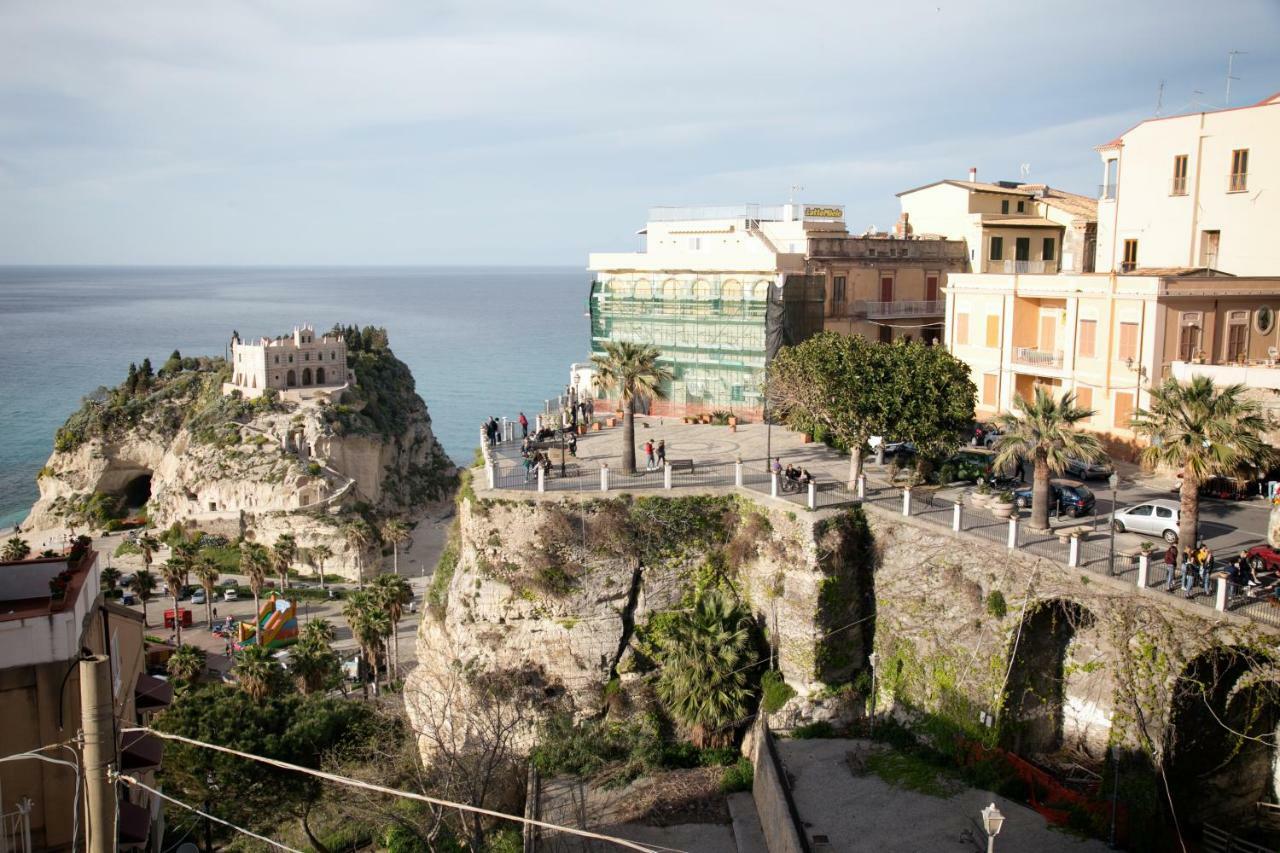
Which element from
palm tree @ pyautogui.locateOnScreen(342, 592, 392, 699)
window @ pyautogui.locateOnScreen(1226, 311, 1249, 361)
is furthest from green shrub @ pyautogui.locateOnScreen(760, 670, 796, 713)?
window @ pyautogui.locateOnScreen(1226, 311, 1249, 361)

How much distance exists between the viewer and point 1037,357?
35250 millimetres

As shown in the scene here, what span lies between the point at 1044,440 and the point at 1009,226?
82.7ft

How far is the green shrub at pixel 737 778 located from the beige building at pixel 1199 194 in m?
25.1

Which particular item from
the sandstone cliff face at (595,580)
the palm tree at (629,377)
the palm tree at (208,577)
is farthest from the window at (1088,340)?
the palm tree at (208,577)

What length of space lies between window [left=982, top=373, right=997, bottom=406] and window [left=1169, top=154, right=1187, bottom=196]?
9.45m

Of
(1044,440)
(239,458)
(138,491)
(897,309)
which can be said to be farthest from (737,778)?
(138,491)

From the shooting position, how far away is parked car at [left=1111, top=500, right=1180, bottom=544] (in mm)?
23906

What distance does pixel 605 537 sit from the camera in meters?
27.6

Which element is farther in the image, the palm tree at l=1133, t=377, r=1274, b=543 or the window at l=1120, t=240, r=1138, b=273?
the window at l=1120, t=240, r=1138, b=273

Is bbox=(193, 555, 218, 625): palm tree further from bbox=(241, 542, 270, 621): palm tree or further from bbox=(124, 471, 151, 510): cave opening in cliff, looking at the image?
bbox=(124, 471, 151, 510): cave opening in cliff

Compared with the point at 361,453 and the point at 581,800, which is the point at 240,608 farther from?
the point at 581,800

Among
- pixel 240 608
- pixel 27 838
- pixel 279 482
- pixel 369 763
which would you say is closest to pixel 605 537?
pixel 369 763

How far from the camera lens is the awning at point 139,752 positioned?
14777mm

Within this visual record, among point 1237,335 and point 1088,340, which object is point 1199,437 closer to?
point 1088,340
